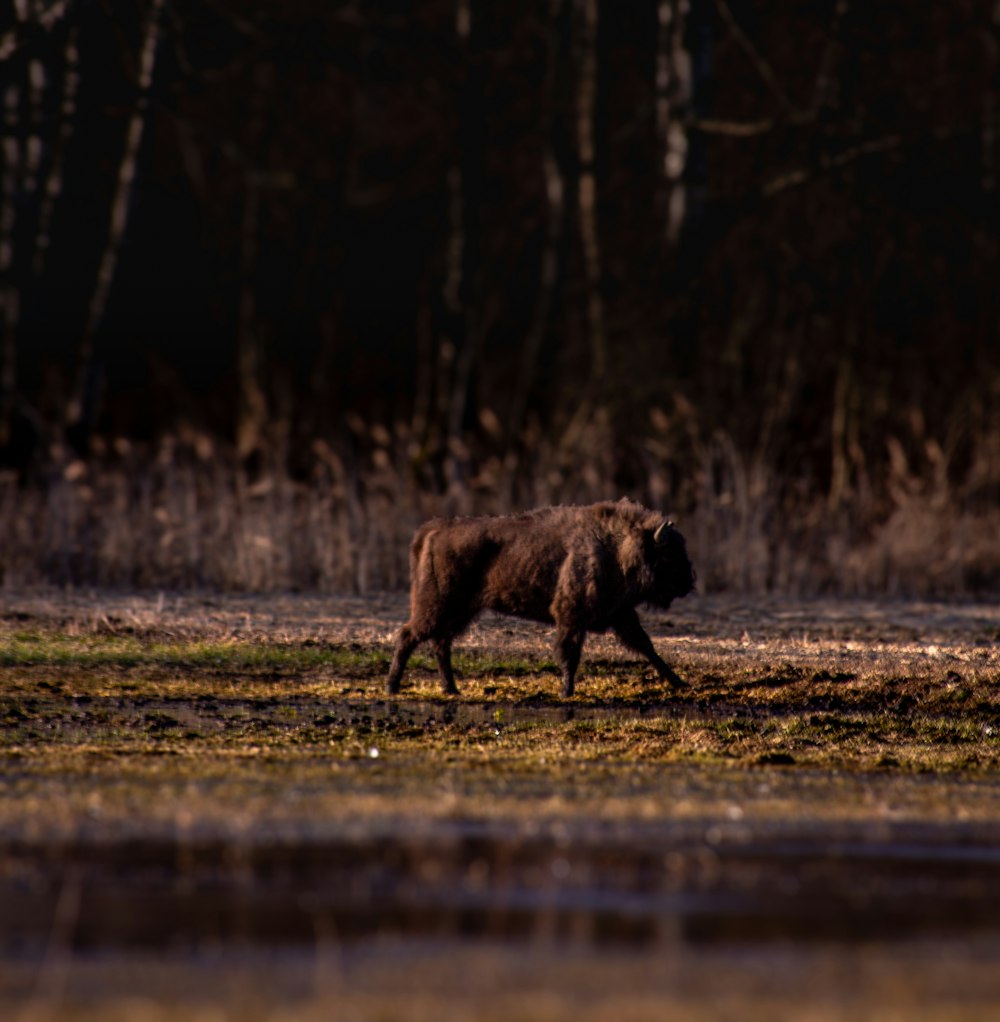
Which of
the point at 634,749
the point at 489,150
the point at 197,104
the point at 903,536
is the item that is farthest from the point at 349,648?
the point at 197,104

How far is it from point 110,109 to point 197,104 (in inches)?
371

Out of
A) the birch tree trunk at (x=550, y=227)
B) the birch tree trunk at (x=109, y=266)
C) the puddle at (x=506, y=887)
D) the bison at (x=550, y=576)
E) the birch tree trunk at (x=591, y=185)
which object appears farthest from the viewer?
the birch tree trunk at (x=550, y=227)

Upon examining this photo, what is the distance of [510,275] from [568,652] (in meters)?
20.4

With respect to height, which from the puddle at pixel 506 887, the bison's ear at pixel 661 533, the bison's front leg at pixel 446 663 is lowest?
the puddle at pixel 506 887

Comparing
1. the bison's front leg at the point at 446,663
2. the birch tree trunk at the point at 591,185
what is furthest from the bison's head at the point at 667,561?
the birch tree trunk at the point at 591,185

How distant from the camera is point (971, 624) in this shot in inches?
810

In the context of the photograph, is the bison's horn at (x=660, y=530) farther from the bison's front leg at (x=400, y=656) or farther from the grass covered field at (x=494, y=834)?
the bison's front leg at (x=400, y=656)

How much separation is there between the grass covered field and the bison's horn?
107 centimetres

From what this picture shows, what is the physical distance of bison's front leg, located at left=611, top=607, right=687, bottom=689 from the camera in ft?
51.4

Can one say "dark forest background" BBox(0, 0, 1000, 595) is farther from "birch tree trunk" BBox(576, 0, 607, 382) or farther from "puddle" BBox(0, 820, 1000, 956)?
"puddle" BBox(0, 820, 1000, 956)

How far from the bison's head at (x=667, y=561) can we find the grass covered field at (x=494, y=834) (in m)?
0.76

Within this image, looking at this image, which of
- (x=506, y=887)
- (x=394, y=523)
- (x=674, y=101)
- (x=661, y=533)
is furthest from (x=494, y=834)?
(x=674, y=101)

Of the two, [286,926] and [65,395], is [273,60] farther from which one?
[286,926]

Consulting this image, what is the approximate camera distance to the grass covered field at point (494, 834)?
626 centimetres
